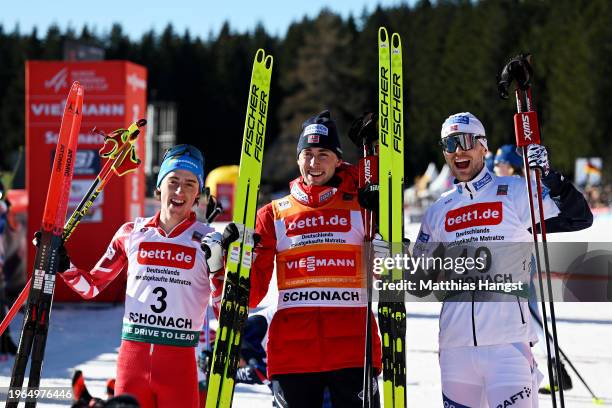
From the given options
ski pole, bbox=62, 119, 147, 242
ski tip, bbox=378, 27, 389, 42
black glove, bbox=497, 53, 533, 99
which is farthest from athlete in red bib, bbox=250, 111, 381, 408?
ski pole, bbox=62, 119, 147, 242

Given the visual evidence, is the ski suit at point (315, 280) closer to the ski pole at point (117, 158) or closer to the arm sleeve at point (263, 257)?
the arm sleeve at point (263, 257)

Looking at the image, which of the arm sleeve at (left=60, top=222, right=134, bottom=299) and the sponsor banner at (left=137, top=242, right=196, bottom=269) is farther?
the arm sleeve at (left=60, top=222, right=134, bottom=299)

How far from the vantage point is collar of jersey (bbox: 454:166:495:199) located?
3.58 meters

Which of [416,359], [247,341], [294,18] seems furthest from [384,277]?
[294,18]

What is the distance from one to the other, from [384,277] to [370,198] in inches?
13.7

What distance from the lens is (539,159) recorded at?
12.0 feet

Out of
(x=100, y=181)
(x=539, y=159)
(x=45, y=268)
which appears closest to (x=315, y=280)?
(x=539, y=159)

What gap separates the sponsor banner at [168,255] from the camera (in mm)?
3639

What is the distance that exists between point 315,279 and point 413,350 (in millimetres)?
4260

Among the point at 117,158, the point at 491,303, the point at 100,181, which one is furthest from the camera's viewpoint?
the point at 117,158

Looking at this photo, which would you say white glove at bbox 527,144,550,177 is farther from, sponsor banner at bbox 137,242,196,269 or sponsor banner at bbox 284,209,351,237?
sponsor banner at bbox 137,242,196,269

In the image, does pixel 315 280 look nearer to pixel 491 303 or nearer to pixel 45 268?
pixel 491 303

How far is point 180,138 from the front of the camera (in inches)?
2766

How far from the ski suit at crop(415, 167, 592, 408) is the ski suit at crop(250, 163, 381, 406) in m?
0.33
